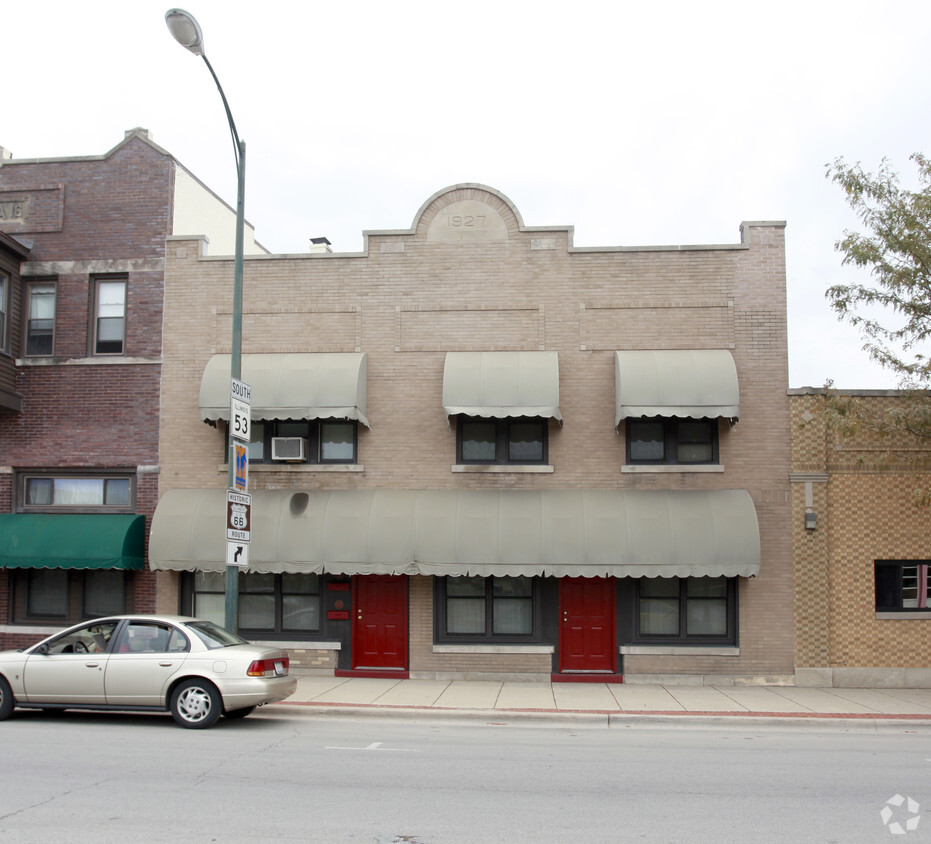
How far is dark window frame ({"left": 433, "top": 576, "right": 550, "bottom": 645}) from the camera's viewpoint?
17.0 m

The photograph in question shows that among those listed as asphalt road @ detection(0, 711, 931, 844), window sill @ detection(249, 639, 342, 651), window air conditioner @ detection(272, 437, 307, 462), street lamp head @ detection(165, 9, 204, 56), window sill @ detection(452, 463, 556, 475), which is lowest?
asphalt road @ detection(0, 711, 931, 844)

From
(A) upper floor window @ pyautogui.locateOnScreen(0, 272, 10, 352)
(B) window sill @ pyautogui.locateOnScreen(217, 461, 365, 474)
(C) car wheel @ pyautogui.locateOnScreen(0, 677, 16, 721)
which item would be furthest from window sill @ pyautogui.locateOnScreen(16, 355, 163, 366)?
(C) car wheel @ pyautogui.locateOnScreen(0, 677, 16, 721)

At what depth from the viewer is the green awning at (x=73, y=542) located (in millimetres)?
17172

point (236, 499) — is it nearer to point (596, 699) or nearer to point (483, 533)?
point (483, 533)

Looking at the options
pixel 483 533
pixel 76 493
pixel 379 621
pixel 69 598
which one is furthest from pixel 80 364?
pixel 483 533

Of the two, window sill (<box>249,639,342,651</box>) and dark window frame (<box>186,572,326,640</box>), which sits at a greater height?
dark window frame (<box>186,572,326,640</box>)

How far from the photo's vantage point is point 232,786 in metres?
8.75

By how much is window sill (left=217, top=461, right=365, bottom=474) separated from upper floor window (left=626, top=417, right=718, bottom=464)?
16.7 feet

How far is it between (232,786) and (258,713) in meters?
5.06

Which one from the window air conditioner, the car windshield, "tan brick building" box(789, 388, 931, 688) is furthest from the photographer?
the window air conditioner

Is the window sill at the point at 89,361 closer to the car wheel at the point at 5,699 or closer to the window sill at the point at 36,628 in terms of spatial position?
the window sill at the point at 36,628

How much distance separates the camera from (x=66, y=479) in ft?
60.4

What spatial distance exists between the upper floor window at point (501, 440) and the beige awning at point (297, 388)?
6.15 feet

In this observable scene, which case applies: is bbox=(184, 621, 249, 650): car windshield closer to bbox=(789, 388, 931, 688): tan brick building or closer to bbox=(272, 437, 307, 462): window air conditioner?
bbox=(272, 437, 307, 462): window air conditioner
